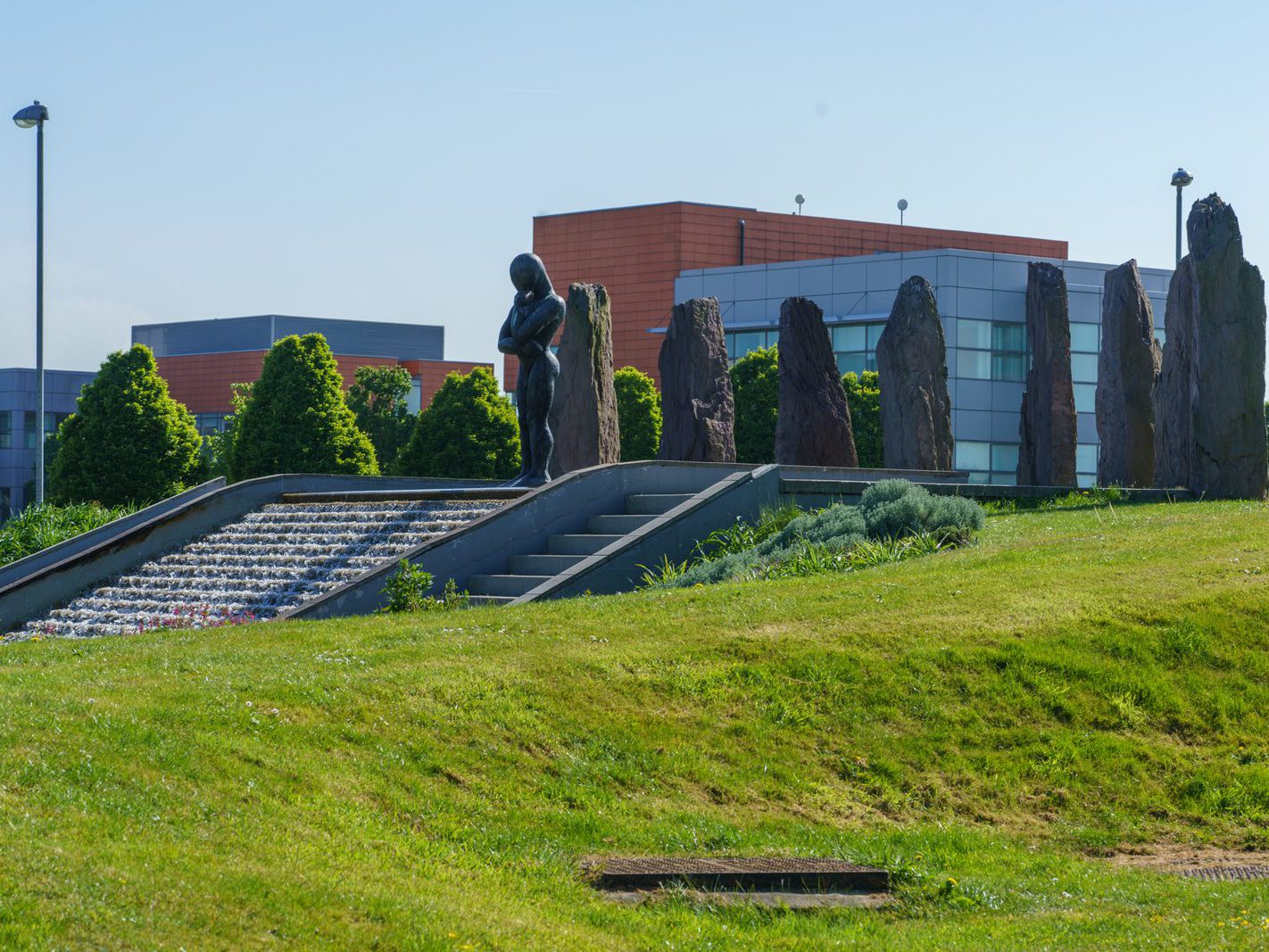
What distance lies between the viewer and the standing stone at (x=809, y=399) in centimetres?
2698

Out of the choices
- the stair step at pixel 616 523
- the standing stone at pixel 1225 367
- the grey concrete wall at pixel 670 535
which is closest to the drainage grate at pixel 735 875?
the grey concrete wall at pixel 670 535

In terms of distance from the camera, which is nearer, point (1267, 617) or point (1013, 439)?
point (1267, 617)

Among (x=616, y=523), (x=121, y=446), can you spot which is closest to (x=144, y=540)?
(x=616, y=523)

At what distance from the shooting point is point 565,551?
60.0 feet

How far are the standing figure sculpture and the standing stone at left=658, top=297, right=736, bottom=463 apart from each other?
8.76 metres

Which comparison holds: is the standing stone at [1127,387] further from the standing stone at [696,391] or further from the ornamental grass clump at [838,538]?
the ornamental grass clump at [838,538]

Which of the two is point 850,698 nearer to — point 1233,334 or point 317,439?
point 1233,334

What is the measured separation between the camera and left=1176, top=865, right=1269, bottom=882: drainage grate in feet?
28.8

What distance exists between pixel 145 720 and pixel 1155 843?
6.17 metres

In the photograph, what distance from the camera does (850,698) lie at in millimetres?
11578

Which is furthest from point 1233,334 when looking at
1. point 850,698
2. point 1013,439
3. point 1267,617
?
point 1013,439

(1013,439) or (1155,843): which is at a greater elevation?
(1013,439)

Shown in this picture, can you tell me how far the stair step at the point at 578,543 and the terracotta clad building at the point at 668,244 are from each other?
52493mm

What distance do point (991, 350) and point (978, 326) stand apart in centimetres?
95
